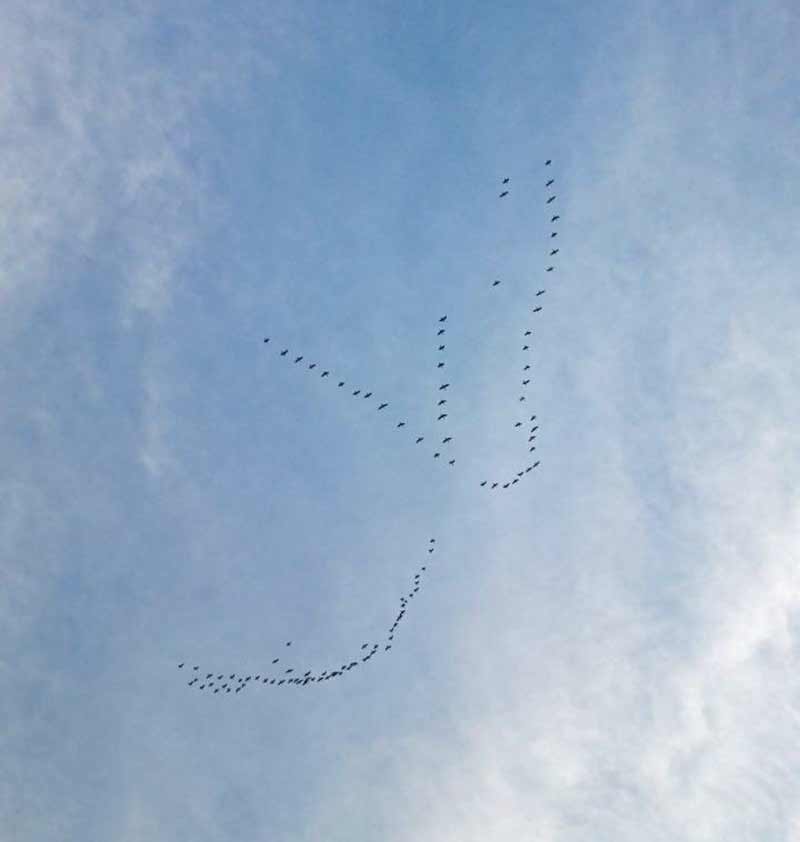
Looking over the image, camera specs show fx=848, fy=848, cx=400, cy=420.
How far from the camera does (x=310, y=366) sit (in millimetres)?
117938

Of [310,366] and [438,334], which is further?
[310,366]

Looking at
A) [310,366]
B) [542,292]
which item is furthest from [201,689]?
[542,292]

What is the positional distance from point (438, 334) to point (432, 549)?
30.1 meters

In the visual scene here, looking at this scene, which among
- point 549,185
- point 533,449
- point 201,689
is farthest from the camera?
point 201,689

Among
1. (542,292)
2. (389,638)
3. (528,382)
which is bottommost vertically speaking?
(389,638)

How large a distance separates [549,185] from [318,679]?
248ft

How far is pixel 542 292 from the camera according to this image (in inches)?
4422

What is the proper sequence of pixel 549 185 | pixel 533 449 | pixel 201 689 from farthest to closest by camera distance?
pixel 201 689 < pixel 533 449 < pixel 549 185

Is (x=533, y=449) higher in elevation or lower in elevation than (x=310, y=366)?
lower

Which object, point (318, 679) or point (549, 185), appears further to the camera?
point (318, 679)

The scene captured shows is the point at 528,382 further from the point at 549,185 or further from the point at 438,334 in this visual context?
the point at 549,185

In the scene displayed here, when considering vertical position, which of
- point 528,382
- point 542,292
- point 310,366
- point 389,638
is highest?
point 310,366

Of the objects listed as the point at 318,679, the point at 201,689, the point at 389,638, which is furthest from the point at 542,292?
the point at 201,689

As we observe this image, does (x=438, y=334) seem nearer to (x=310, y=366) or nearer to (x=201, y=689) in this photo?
(x=310, y=366)
